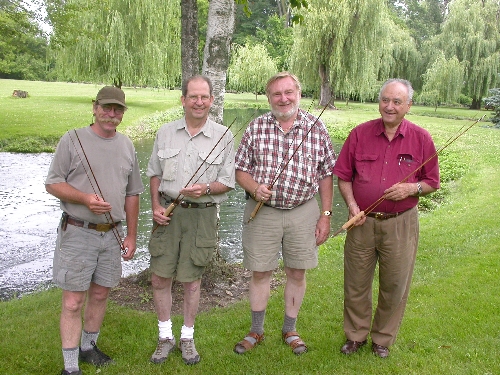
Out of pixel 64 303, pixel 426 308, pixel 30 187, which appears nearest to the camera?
pixel 64 303

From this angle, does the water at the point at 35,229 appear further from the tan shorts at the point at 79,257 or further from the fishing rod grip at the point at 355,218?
the fishing rod grip at the point at 355,218

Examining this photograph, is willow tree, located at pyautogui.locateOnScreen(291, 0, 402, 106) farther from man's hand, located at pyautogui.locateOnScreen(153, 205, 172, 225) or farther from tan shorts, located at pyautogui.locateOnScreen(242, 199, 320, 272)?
man's hand, located at pyautogui.locateOnScreen(153, 205, 172, 225)

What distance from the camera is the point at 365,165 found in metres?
3.55

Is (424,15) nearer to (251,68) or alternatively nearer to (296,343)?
(251,68)

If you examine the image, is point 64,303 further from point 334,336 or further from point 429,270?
point 429,270

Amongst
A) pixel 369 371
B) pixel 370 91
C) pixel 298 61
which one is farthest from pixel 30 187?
pixel 370 91

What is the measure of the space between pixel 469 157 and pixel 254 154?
45.4 feet

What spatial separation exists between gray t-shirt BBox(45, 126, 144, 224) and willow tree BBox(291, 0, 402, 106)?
24564 millimetres

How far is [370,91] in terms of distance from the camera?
98.5 feet

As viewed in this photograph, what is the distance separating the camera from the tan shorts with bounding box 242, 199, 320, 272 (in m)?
3.68

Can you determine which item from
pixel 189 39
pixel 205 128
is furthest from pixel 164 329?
pixel 189 39

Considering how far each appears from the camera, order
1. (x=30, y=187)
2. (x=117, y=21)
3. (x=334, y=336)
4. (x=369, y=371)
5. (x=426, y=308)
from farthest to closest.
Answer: (x=117, y=21), (x=30, y=187), (x=426, y=308), (x=334, y=336), (x=369, y=371)

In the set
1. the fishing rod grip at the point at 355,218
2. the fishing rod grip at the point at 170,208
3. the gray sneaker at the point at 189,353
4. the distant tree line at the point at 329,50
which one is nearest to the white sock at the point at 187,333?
the gray sneaker at the point at 189,353

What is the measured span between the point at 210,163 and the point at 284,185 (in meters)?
0.56
